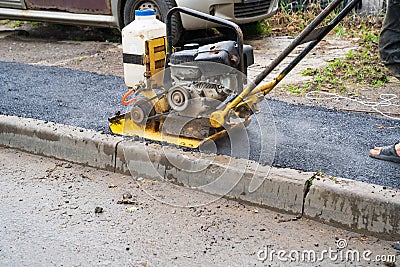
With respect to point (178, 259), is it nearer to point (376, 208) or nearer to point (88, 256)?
point (88, 256)

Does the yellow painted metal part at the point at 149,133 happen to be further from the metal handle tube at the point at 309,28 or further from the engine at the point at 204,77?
the metal handle tube at the point at 309,28

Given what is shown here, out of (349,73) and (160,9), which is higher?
(160,9)

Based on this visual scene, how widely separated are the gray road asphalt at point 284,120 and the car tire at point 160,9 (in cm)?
123

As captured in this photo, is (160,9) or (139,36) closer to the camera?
(139,36)

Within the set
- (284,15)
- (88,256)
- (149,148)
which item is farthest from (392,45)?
(284,15)

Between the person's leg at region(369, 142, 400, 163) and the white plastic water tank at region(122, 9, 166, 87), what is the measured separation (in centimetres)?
168

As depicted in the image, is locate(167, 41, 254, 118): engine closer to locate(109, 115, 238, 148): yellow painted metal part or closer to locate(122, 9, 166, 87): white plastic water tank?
locate(109, 115, 238, 148): yellow painted metal part

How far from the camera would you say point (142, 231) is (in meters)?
3.36

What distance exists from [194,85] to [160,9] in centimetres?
367

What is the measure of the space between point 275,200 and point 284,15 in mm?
6272

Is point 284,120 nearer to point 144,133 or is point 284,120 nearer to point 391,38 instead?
point 144,133

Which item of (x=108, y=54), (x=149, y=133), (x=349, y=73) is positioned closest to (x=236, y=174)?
(x=149, y=133)

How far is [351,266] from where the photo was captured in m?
2.98

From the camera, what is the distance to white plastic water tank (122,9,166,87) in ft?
13.9
